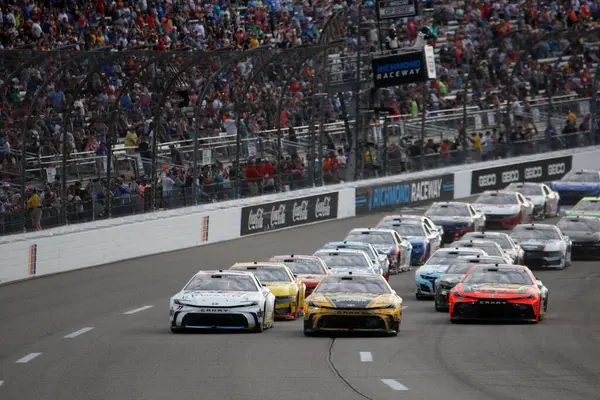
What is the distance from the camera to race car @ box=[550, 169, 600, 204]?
48.2 m

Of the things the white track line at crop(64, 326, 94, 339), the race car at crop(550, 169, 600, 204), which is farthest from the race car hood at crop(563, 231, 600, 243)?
the white track line at crop(64, 326, 94, 339)

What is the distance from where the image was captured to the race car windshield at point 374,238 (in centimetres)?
3294

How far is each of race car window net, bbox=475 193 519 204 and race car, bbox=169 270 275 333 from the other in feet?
71.7

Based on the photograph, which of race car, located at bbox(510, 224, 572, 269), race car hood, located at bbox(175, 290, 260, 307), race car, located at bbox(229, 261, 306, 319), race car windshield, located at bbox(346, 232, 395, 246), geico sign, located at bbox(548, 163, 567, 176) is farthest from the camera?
geico sign, located at bbox(548, 163, 567, 176)

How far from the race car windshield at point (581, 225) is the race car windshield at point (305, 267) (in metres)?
12.8

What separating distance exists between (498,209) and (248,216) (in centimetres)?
835

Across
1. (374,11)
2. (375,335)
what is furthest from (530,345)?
(374,11)

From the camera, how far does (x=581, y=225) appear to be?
123 ft

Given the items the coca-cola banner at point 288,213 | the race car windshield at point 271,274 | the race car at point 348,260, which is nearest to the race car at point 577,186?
the coca-cola banner at point 288,213

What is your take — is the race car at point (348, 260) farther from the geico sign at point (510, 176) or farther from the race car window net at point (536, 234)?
the geico sign at point (510, 176)

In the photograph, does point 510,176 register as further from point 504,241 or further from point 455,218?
point 504,241

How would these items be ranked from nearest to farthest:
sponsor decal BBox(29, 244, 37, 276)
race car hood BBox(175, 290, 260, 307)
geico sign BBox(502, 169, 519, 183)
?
race car hood BBox(175, 290, 260, 307) < sponsor decal BBox(29, 244, 37, 276) < geico sign BBox(502, 169, 519, 183)

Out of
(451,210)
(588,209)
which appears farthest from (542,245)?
(588,209)

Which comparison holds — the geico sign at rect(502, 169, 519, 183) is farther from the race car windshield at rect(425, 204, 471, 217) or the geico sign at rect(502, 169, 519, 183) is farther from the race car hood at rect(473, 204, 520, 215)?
the race car windshield at rect(425, 204, 471, 217)
